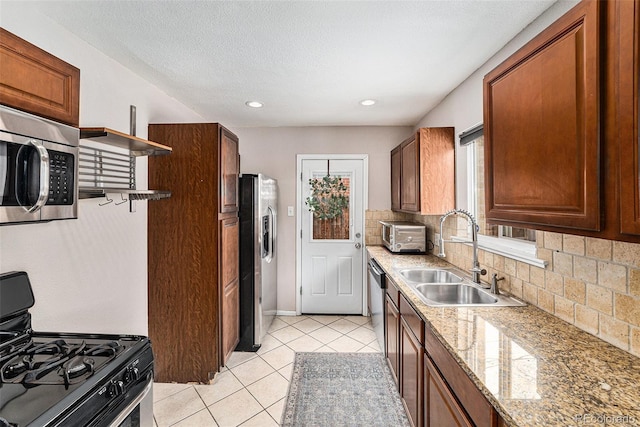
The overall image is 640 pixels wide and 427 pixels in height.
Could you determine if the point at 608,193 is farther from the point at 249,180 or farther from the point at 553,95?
the point at 249,180

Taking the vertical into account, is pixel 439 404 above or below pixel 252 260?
below

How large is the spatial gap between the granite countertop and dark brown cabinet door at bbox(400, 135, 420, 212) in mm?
1437

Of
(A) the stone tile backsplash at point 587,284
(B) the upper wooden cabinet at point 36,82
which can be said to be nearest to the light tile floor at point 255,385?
(A) the stone tile backsplash at point 587,284

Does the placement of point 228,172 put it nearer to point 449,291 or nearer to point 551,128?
point 449,291

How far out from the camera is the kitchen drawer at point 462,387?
3.17 feet

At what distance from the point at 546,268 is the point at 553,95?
0.94m

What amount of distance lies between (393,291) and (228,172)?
1642 mm

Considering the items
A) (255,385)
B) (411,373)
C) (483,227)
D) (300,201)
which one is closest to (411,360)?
(411,373)

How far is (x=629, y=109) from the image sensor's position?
0.79 m

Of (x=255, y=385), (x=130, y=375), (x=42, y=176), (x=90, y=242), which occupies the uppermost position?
(x=42, y=176)

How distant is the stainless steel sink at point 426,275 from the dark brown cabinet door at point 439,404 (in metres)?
0.99

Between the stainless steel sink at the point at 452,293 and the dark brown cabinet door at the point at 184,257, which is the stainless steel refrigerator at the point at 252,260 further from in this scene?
the stainless steel sink at the point at 452,293

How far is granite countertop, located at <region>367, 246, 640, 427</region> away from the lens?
0.83m

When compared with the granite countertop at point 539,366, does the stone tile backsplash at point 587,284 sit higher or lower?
higher
